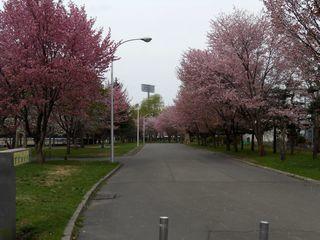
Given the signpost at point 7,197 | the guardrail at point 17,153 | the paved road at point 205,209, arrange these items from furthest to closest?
the paved road at point 205,209
the guardrail at point 17,153
the signpost at point 7,197

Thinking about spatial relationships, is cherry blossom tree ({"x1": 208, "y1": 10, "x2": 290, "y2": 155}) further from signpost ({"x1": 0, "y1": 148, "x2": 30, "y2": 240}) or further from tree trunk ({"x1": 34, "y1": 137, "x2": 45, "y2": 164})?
signpost ({"x1": 0, "y1": 148, "x2": 30, "y2": 240})

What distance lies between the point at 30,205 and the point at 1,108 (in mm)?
16062

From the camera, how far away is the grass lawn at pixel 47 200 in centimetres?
838

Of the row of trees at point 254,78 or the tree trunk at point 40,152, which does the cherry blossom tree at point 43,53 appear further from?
the row of trees at point 254,78

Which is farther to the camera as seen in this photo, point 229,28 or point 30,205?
point 229,28

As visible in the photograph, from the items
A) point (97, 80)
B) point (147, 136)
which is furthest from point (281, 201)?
point (147, 136)

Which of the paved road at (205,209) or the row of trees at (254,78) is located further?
the row of trees at (254,78)

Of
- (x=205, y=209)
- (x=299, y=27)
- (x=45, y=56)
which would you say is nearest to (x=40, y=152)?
(x=45, y=56)

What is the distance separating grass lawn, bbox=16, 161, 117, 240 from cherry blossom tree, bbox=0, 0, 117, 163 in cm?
703

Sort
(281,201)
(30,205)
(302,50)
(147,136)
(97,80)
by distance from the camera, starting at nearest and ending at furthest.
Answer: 1. (30,205)
2. (281,201)
3. (302,50)
4. (97,80)
5. (147,136)

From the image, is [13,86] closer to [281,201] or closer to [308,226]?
[281,201]

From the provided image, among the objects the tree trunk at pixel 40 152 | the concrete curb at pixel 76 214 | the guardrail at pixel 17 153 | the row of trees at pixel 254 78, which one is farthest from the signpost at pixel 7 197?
the row of trees at pixel 254 78

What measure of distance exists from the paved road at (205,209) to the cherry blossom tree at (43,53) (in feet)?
29.6

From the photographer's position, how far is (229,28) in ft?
111
